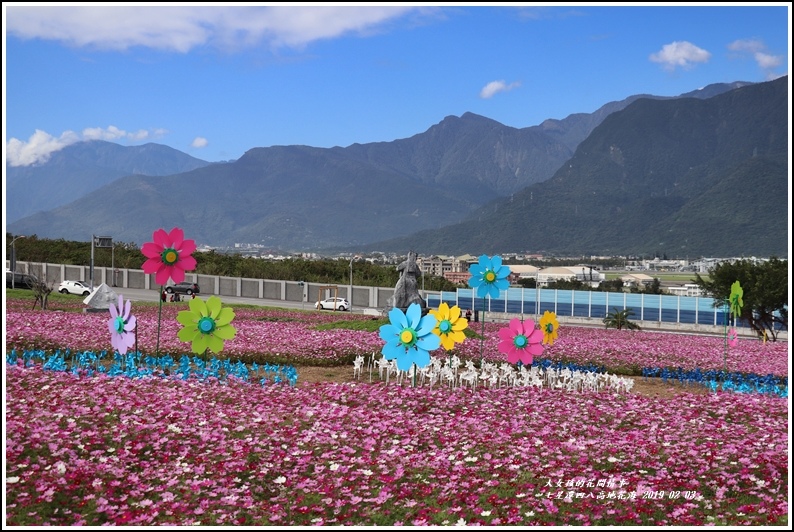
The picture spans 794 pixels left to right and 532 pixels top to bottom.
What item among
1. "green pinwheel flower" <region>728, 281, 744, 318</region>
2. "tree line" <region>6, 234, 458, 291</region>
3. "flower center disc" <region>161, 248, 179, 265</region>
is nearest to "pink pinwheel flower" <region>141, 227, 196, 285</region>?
"flower center disc" <region>161, 248, 179, 265</region>

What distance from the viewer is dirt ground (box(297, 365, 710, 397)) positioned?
14.9 metres

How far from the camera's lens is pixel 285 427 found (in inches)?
373

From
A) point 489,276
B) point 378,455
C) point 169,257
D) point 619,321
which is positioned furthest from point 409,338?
point 619,321

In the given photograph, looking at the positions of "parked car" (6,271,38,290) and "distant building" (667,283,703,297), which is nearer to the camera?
"parked car" (6,271,38,290)

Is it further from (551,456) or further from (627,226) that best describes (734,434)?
(627,226)

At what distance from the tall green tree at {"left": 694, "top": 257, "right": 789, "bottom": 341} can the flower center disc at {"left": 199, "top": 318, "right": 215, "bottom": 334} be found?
28558 mm

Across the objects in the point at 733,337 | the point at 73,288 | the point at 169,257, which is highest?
the point at 169,257

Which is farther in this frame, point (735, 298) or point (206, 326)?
point (735, 298)

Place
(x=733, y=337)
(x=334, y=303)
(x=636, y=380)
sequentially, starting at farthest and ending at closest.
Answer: (x=334, y=303)
(x=733, y=337)
(x=636, y=380)

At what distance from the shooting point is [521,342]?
1370cm

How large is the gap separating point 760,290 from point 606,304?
43.4 ft

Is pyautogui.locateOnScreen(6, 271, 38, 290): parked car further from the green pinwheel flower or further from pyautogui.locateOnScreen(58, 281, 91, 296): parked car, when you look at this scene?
the green pinwheel flower

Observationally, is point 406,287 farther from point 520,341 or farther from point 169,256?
point 169,256

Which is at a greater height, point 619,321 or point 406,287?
point 406,287
